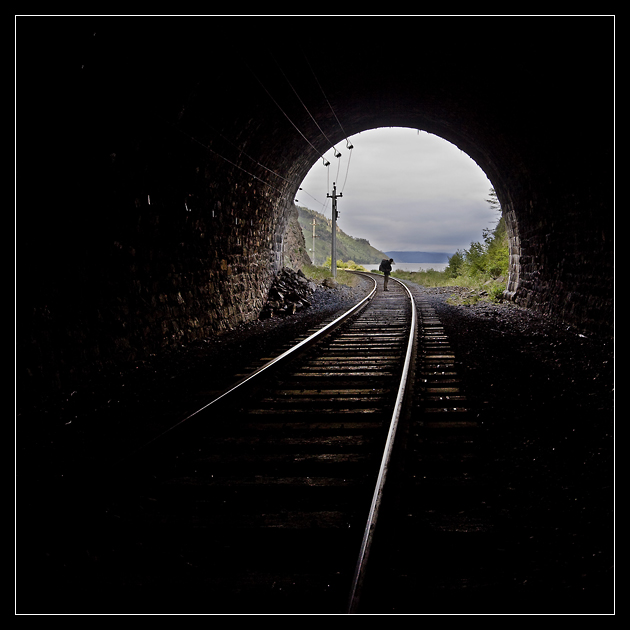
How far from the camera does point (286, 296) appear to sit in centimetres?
1216

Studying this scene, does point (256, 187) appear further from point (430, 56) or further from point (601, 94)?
point (601, 94)

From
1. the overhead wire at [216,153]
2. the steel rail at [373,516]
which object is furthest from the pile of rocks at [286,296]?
the steel rail at [373,516]

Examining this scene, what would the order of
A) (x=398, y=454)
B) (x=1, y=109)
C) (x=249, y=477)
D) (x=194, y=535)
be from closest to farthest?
(x=194, y=535)
(x=249, y=477)
(x=398, y=454)
(x=1, y=109)

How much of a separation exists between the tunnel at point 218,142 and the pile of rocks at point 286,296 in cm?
84

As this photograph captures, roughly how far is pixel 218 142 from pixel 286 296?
17.9 feet

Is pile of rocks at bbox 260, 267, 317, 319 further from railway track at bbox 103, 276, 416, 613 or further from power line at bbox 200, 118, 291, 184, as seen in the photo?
railway track at bbox 103, 276, 416, 613

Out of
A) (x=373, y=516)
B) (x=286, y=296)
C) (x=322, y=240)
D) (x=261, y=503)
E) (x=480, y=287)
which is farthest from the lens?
(x=322, y=240)

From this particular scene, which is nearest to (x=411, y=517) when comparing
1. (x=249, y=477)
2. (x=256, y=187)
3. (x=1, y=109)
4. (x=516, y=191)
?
(x=249, y=477)

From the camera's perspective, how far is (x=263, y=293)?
37.3 feet

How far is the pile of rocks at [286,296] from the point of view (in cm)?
1118

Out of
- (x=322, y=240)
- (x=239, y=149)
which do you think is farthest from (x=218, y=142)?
(x=322, y=240)

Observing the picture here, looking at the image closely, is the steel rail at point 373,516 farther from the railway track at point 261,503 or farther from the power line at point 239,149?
the power line at point 239,149

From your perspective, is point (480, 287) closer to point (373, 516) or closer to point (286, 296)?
point (286, 296)

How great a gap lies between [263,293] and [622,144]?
27.4ft
